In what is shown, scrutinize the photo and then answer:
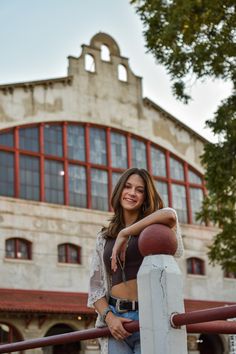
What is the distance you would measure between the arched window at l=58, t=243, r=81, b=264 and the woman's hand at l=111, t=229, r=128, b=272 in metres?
23.0

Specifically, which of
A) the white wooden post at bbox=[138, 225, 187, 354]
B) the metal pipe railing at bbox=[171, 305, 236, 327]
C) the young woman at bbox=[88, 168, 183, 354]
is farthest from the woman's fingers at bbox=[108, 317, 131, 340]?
the metal pipe railing at bbox=[171, 305, 236, 327]

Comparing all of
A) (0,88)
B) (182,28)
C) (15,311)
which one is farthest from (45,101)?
(182,28)

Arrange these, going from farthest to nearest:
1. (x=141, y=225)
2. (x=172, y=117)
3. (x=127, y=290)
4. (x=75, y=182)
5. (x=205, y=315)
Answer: (x=172, y=117)
(x=75, y=182)
(x=127, y=290)
(x=141, y=225)
(x=205, y=315)

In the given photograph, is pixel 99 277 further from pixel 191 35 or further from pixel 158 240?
pixel 191 35

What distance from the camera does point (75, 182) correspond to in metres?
28.1

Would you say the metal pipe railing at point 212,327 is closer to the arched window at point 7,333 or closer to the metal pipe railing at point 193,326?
the metal pipe railing at point 193,326

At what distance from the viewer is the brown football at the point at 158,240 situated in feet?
11.9

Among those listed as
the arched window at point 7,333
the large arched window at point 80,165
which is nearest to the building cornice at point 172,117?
the large arched window at point 80,165

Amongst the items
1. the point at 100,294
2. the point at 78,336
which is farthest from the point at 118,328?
the point at 100,294

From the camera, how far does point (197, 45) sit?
51.9ft

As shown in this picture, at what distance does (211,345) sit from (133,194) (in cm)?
2733

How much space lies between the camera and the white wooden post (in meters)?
3.51

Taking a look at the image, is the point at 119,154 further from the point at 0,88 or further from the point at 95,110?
the point at 0,88

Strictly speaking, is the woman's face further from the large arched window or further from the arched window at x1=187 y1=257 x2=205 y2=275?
the arched window at x1=187 y1=257 x2=205 y2=275
